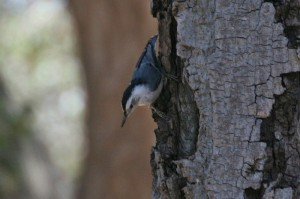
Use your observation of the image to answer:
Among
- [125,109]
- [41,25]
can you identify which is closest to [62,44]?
[41,25]

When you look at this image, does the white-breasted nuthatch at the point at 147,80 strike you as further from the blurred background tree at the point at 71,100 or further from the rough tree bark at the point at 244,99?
the blurred background tree at the point at 71,100

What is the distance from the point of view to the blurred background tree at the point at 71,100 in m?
6.11

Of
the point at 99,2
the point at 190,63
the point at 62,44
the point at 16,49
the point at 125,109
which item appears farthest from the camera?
the point at 62,44

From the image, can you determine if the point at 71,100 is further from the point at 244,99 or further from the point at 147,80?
Answer: the point at 244,99

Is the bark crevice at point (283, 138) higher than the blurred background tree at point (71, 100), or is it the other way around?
the bark crevice at point (283, 138)

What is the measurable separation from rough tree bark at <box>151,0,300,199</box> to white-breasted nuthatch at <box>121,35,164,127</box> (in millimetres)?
289

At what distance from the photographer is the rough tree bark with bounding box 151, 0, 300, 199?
1899 millimetres

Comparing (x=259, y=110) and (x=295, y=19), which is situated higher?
(x=295, y=19)

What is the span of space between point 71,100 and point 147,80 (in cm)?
1177

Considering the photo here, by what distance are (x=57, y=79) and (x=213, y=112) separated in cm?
1272

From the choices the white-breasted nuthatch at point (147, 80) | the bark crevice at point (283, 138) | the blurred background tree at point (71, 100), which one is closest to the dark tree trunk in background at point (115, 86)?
the blurred background tree at point (71, 100)

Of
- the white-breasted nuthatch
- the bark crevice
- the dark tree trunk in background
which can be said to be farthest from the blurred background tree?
the bark crevice

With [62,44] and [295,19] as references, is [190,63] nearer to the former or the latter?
[295,19]

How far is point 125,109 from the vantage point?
339cm
